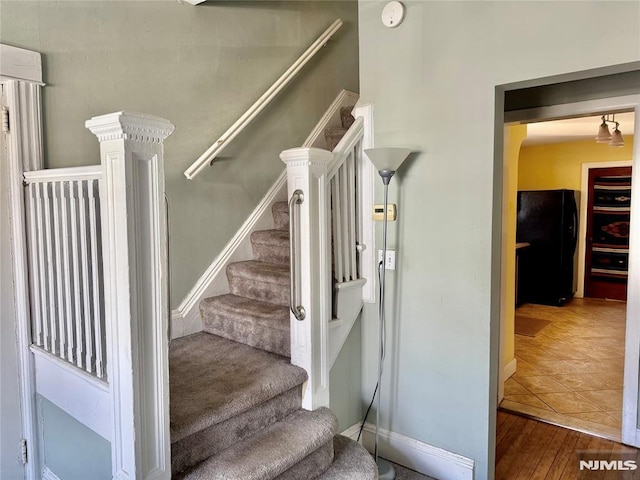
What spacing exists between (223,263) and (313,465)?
1417mm

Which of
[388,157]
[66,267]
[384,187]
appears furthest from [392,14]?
[66,267]

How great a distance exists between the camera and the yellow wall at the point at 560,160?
656cm

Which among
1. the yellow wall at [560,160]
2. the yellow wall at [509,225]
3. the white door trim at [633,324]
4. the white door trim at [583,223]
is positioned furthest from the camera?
the white door trim at [583,223]

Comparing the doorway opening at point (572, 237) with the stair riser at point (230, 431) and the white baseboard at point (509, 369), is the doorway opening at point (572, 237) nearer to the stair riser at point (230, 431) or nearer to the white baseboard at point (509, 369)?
the white baseboard at point (509, 369)

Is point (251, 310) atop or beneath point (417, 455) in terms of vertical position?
atop

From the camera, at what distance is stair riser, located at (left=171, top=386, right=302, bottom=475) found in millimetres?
1666

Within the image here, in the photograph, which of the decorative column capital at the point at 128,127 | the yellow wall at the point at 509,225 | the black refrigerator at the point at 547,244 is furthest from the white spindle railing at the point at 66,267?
the black refrigerator at the point at 547,244

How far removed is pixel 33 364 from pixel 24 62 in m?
1.43

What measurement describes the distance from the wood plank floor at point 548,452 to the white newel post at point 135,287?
194 centimetres

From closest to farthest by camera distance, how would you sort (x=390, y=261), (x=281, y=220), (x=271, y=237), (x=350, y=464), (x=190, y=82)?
1. (x=350, y=464)
2. (x=390, y=261)
3. (x=190, y=82)
4. (x=271, y=237)
5. (x=281, y=220)

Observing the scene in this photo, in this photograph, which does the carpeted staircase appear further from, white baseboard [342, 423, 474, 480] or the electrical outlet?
the electrical outlet

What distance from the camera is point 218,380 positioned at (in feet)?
6.66

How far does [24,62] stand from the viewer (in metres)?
1.93

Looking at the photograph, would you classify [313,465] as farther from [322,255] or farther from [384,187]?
[384,187]
